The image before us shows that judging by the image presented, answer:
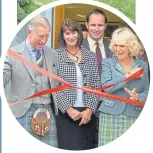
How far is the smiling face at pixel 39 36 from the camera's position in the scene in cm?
282

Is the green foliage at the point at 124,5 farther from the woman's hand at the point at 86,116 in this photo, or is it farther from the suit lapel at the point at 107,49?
the woman's hand at the point at 86,116

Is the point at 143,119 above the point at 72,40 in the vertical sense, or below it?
below

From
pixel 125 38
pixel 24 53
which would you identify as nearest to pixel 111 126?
pixel 125 38

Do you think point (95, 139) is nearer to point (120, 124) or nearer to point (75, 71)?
point (120, 124)

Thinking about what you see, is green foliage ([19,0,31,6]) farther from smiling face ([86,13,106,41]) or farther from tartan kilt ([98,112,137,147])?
tartan kilt ([98,112,137,147])

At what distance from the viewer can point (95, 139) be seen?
287 centimetres

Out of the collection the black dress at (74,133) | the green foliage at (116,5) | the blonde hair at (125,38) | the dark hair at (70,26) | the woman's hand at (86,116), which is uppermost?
the green foliage at (116,5)

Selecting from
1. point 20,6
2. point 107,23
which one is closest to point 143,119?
point 107,23

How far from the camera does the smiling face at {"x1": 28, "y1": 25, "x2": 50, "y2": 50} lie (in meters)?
2.82

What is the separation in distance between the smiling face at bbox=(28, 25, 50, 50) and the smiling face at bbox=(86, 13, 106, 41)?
21 centimetres

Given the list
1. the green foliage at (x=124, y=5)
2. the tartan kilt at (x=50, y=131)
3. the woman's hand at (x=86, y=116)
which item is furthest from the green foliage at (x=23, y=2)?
the woman's hand at (x=86, y=116)

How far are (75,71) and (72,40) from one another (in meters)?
0.16

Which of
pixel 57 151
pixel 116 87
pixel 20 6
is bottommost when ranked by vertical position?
pixel 57 151

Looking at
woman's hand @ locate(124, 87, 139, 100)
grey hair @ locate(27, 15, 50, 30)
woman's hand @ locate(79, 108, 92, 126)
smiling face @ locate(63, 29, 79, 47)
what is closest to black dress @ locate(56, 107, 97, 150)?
woman's hand @ locate(79, 108, 92, 126)
